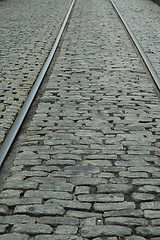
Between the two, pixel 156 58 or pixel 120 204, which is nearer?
pixel 120 204

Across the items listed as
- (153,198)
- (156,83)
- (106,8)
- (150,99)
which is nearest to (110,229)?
(153,198)

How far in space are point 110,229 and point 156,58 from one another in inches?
227

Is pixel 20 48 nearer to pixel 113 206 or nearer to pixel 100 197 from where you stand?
pixel 100 197

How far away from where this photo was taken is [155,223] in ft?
9.46

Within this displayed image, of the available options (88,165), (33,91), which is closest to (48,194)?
(88,165)

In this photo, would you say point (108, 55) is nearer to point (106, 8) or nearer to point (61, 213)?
point (61, 213)

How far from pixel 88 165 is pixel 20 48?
5.89 m

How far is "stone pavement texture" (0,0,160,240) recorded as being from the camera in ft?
9.46

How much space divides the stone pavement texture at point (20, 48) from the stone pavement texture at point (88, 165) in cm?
40

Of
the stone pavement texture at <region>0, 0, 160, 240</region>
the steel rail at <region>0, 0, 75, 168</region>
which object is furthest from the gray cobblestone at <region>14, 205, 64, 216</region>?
the steel rail at <region>0, 0, 75, 168</region>

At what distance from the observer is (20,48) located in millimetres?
9039

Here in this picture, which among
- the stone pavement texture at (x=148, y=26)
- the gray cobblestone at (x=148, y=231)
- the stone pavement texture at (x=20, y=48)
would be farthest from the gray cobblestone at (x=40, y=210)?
the stone pavement texture at (x=148, y=26)

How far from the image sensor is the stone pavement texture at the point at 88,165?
2.88 meters

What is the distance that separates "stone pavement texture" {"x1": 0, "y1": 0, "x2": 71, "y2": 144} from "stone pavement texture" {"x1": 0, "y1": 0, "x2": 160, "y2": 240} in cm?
40
